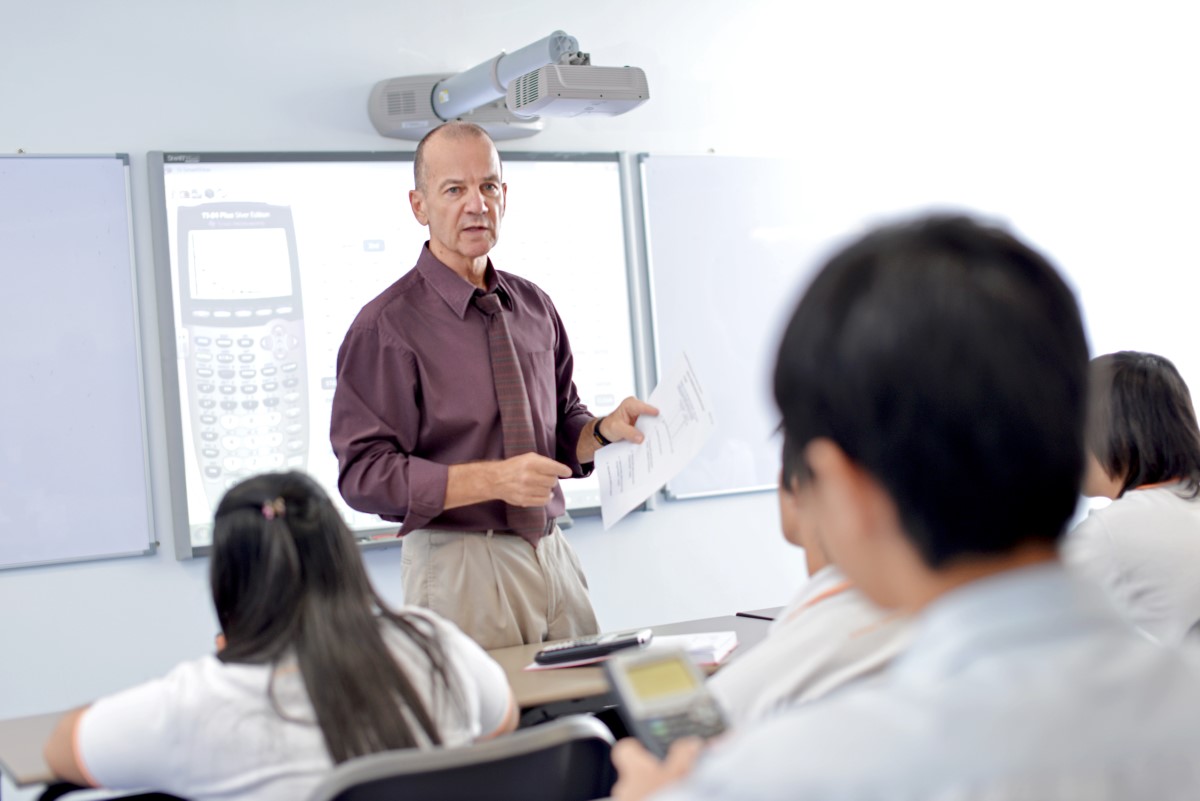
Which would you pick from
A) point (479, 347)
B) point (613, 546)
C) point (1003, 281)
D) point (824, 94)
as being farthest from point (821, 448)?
point (824, 94)

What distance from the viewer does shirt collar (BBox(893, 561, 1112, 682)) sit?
0.68 meters

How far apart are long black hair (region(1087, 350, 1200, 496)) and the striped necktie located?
1191mm

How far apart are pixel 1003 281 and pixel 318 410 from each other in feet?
10.9

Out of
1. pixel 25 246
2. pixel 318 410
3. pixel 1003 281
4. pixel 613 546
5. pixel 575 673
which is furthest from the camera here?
pixel 613 546

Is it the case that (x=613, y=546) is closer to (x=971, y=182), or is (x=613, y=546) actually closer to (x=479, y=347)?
(x=479, y=347)

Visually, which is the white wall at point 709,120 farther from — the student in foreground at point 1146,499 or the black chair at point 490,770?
the black chair at point 490,770

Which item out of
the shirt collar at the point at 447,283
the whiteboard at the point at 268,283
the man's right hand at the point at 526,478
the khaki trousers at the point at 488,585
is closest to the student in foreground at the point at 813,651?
the man's right hand at the point at 526,478

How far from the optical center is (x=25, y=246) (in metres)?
3.56

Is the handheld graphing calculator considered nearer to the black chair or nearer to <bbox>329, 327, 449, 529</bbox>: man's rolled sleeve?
the black chair

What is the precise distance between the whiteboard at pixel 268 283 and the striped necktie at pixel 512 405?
1.30m

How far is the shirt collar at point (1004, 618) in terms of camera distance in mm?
680

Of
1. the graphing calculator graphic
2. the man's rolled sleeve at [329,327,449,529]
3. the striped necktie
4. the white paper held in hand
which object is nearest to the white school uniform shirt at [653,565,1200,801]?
the white paper held in hand

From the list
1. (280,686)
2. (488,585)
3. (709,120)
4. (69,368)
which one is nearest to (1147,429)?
(488,585)

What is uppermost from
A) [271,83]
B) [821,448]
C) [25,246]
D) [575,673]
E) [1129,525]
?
[271,83]
